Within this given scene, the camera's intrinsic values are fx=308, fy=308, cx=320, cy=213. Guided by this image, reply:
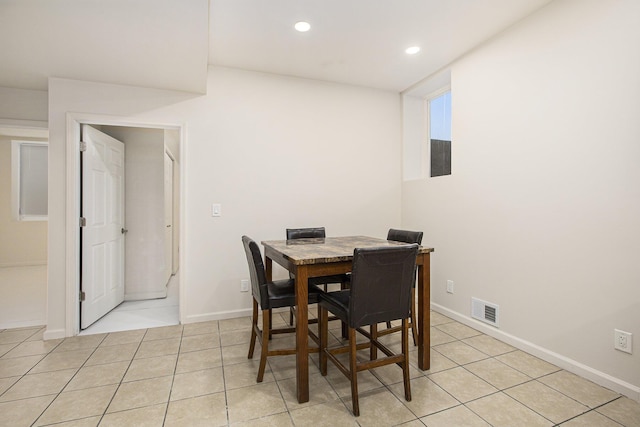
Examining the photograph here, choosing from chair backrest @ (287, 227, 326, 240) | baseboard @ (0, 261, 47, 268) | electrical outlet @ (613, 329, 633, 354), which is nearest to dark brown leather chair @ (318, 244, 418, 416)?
chair backrest @ (287, 227, 326, 240)

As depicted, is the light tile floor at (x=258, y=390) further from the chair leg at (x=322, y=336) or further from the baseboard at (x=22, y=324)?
the baseboard at (x=22, y=324)

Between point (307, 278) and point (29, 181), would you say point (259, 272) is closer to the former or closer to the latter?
point (307, 278)

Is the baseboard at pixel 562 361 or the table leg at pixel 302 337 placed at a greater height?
the table leg at pixel 302 337

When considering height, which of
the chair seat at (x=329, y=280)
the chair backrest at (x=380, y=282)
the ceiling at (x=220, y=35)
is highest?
the ceiling at (x=220, y=35)

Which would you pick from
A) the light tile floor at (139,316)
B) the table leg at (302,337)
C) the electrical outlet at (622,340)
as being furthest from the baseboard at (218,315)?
the electrical outlet at (622,340)

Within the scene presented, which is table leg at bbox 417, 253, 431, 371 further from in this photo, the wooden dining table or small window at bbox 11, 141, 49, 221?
small window at bbox 11, 141, 49, 221

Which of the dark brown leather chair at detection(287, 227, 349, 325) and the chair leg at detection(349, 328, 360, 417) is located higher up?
the dark brown leather chair at detection(287, 227, 349, 325)

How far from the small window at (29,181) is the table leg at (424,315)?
702cm

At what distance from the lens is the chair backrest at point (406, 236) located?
8.89 ft

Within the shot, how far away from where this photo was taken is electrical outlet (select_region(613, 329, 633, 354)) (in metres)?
1.89

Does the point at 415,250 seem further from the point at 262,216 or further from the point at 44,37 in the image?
the point at 44,37

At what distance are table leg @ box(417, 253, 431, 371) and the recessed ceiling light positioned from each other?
2.08 meters

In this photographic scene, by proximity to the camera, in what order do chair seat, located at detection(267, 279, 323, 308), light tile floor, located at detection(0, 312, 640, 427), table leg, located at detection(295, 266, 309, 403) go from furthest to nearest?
chair seat, located at detection(267, 279, 323, 308), table leg, located at detection(295, 266, 309, 403), light tile floor, located at detection(0, 312, 640, 427)

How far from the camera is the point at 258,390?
1976mm
